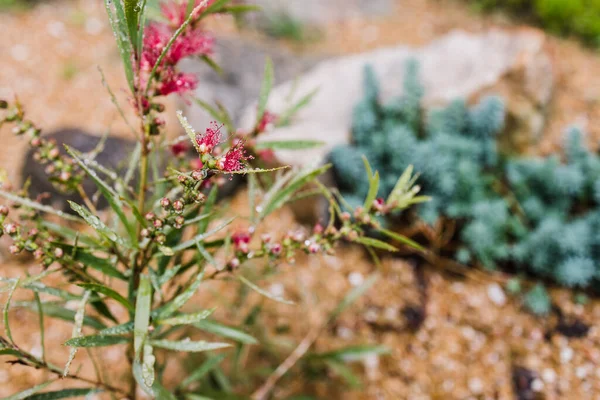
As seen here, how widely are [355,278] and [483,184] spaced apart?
0.62 meters

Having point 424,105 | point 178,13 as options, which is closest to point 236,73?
point 424,105

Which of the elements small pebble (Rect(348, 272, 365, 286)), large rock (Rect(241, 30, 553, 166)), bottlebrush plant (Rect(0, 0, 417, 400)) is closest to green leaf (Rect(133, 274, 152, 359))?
bottlebrush plant (Rect(0, 0, 417, 400))

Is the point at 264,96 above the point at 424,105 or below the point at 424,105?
above

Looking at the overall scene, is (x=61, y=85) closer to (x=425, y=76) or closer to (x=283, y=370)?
(x=425, y=76)

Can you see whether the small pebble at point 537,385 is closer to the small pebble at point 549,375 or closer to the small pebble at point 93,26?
the small pebble at point 549,375

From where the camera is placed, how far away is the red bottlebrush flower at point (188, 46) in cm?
75

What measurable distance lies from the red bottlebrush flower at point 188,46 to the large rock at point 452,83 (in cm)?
117

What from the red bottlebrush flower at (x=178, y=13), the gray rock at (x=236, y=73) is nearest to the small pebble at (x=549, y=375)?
the red bottlebrush flower at (x=178, y=13)

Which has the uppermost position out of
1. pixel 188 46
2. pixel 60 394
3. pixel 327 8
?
pixel 188 46

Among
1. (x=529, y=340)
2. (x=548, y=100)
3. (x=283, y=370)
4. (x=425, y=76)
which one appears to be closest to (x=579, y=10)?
(x=548, y=100)

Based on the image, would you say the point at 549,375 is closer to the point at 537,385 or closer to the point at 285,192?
the point at 537,385

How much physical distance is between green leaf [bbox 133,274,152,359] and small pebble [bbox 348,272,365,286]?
3.86 feet

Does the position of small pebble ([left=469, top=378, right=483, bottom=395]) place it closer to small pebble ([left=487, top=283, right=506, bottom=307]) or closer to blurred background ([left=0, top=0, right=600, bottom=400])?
blurred background ([left=0, top=0, right=600, bottom=400])

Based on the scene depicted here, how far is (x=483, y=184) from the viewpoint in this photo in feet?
6.15
